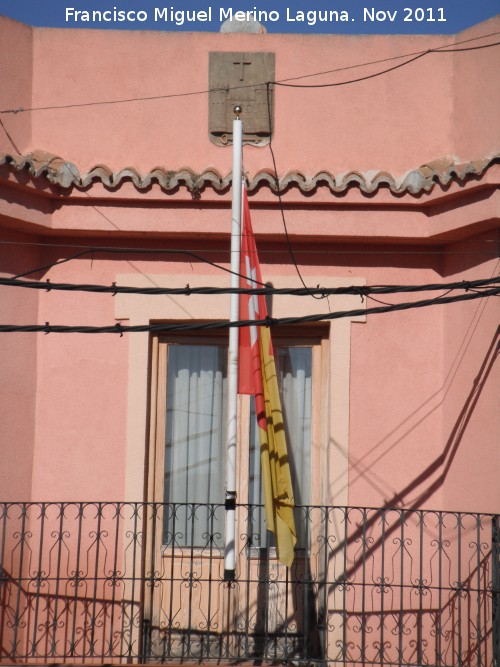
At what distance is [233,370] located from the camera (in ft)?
28.9

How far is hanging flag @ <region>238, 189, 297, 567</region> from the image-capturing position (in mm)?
8664

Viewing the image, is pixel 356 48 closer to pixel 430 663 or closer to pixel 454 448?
pixel 454 448

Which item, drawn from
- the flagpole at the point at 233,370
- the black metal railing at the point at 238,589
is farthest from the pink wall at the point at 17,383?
the flagpole at the point at 233,370

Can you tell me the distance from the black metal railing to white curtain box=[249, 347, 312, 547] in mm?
306

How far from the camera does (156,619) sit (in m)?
9.55

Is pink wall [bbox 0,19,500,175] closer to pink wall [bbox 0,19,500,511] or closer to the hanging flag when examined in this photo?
pink wall [bbox 0,19,500,511]

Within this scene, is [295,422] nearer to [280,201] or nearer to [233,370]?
[233,370]

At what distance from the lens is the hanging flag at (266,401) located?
866 centimetres

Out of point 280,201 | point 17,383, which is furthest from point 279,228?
point 17,383

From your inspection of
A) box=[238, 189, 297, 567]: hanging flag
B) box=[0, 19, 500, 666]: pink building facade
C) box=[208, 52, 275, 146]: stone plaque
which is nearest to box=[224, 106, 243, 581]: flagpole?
box=[238, 189, 297, 567]: hanging flag

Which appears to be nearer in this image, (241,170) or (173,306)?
(241,170)

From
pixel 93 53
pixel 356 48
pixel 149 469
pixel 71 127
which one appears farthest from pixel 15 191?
pixel 356 48

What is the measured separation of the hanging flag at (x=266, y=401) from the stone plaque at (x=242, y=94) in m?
1.04

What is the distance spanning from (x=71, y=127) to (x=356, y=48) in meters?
2.60
